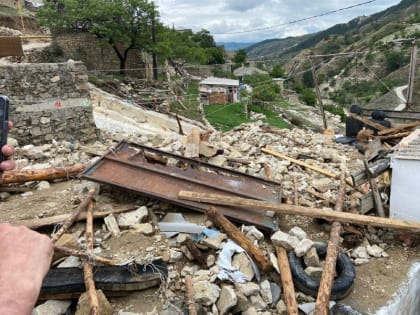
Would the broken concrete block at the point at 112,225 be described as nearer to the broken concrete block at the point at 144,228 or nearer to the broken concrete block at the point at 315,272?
the broken concrete block at the point at 144,228

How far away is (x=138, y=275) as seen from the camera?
3109mm

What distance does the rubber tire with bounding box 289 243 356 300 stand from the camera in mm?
3277

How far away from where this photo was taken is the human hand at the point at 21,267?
900 millimetres

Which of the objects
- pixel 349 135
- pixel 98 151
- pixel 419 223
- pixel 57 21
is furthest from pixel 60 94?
pixel 57 21

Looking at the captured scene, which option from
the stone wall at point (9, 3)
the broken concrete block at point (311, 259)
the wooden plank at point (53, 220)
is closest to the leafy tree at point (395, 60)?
the stone wall at point (9, 3)

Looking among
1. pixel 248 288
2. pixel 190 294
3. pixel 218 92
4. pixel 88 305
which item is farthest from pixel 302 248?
pixel 218 92

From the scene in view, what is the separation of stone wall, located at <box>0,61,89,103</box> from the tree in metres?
11.7

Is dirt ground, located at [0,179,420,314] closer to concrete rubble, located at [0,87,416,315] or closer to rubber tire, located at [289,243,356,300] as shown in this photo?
concrete rubble, located at [0,87,416,315]

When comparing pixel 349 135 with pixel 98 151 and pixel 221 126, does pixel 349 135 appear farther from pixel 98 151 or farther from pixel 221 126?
pixel 221 126

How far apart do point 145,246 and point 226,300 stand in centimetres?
115

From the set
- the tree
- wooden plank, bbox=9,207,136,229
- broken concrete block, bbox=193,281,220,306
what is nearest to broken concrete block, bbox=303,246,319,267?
broken concrete block, bbox=193,281,220,306

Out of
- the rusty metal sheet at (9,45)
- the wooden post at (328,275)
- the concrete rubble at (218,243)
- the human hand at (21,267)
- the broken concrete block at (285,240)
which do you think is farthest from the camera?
the broken concrete block at (285,240)

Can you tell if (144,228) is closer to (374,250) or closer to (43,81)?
(374,250)

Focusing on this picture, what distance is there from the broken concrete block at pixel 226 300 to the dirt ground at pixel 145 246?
Result: 0.41m
